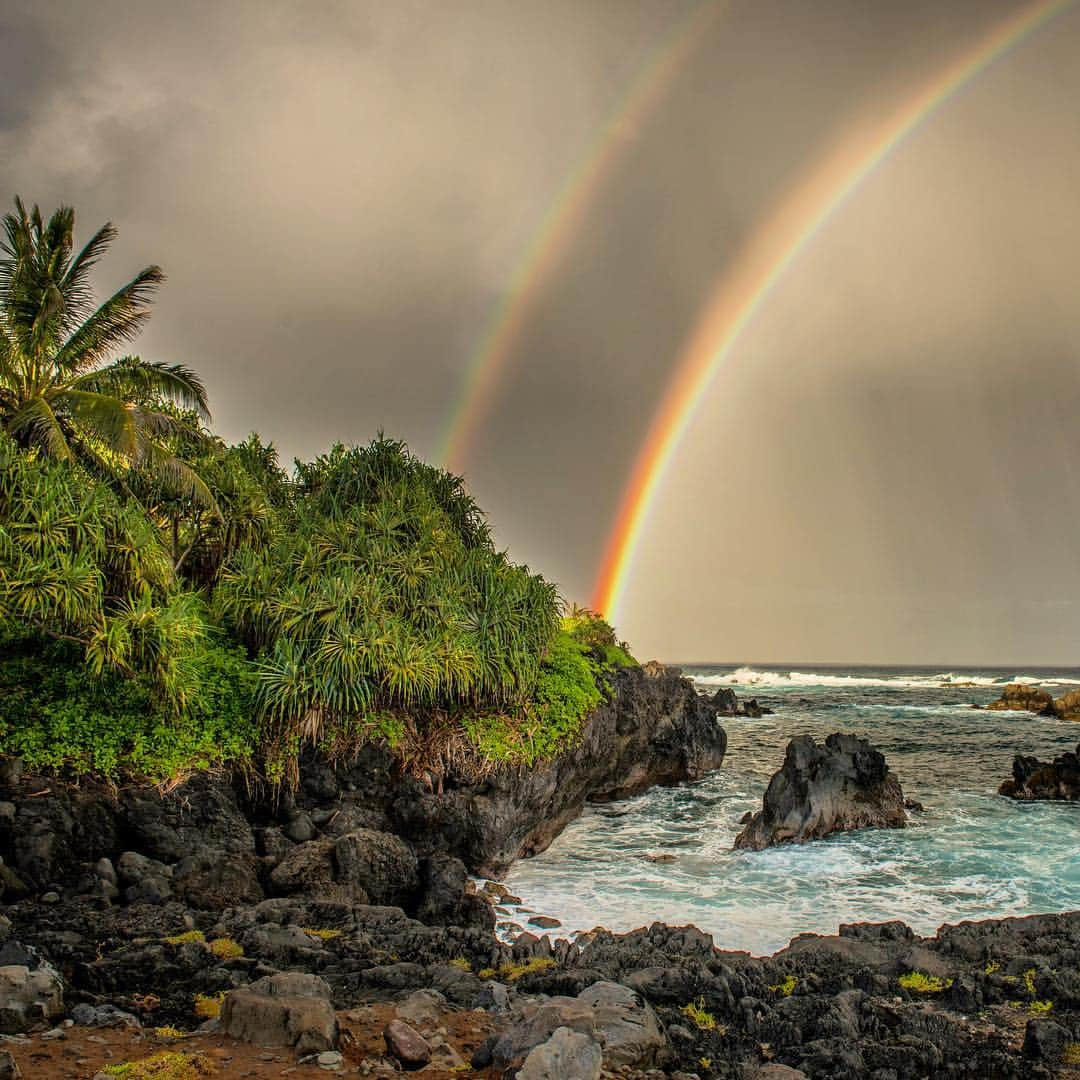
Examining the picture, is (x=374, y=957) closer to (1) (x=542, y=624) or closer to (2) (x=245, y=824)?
(2) (x=245, y=824)

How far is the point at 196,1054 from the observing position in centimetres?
571

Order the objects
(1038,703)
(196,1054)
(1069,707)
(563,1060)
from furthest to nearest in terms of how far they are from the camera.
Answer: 1. (1038,703)
2. (1069,707)
3. (196,1054)
4. (563,1060)

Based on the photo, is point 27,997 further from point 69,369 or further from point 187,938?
point 69,369

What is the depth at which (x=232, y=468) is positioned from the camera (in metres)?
19.8

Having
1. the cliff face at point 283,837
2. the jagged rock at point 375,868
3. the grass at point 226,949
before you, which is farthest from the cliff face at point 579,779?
the grass at point 226,949

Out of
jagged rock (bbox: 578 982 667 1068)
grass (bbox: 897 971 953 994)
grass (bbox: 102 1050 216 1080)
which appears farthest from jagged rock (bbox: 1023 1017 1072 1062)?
grass (bbox: 102 1050 216 1080)

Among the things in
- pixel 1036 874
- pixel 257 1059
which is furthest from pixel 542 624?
pixel 257 1059

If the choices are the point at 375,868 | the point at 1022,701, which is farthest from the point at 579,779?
the point at 1022,701

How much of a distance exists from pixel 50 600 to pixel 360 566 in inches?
218

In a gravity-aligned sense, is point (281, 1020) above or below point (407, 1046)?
above

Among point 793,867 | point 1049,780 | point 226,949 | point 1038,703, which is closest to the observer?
point 226,949

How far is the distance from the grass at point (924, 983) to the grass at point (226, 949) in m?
6.86

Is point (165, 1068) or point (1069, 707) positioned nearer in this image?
point (165, 1068)

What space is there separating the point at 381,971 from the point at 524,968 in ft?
5.41
